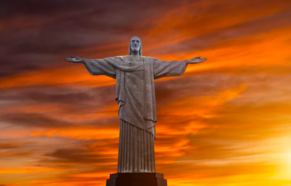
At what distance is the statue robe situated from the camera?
14414 millimetres

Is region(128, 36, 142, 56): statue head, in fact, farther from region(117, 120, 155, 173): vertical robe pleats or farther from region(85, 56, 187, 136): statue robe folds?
region(117, 120, 155, 173): vertical robe pleats

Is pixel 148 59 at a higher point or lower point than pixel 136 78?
higher

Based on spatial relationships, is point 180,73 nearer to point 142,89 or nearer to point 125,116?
point 142,89

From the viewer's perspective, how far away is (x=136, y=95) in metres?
15.1

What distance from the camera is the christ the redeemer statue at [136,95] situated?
14414mm

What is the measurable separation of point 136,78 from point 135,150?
3.27 metres

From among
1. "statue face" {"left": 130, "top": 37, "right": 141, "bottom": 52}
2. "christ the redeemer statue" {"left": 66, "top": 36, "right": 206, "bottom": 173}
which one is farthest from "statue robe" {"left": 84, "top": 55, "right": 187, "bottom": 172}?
"statue face" {"left": 130, "top": 37, "right": 141, "bottom": 52}

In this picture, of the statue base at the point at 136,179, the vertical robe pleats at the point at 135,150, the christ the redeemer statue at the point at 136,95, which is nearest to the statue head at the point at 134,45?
the christ the redeemer statue at the point at 136,95

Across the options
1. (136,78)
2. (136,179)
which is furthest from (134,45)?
(136,179)

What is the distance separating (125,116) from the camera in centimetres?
1488

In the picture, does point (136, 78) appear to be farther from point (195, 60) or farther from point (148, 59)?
point (195, 60)

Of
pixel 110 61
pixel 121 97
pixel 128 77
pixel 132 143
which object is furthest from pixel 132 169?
pixel 110 61

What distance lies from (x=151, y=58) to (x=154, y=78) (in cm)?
97

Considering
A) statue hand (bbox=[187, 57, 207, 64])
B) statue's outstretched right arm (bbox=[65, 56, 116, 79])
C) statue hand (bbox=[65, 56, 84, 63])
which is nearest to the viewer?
statue hand (bbox=[65, 56, 84, 63])
